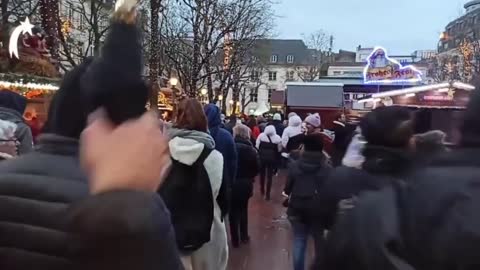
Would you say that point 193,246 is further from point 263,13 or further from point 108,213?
point 263,13

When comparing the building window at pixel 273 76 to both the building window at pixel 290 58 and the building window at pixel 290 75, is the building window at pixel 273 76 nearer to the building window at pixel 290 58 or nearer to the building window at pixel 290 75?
the building window at pixel 290 58

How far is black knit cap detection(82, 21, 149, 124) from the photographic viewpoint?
1790 mm

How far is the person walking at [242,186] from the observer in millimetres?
9352

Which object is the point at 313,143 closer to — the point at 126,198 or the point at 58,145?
the point at 58,145

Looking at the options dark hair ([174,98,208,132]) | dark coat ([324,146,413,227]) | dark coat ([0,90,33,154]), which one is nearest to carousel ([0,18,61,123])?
dark coat ([0,90,33,154])

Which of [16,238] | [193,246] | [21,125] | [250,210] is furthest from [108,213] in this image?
[250,210]

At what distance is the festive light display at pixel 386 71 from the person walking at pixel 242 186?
1936 centimetres

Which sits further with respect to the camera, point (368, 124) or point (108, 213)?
point (368, 124)

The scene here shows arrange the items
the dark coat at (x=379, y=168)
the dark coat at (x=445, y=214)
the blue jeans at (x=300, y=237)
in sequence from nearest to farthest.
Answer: the dark coat at (x=445, y=214) → the dark coat at (x=379, y=168) → the blue jeans at (x=300, y=237)

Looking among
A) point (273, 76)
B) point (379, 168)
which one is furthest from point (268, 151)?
point (273, 76)

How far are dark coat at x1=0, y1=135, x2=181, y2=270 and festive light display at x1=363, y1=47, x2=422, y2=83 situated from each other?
26.8 meters

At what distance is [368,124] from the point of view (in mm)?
3850

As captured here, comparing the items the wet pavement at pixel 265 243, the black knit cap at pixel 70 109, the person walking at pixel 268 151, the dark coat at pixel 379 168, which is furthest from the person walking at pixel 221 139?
the person walking at pixel 268 151

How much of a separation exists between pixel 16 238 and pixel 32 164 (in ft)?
0.81
